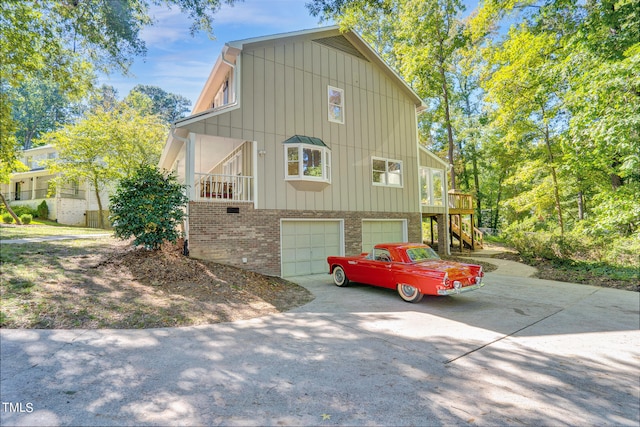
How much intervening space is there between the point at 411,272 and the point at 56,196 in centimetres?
2776

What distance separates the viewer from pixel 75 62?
10.4 metres

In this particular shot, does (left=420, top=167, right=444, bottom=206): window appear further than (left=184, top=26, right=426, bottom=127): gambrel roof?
Yes

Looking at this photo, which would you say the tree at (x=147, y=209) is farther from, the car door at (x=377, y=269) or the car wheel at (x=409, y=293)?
the car wheel at (x=409, y=293)

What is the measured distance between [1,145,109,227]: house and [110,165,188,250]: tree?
1952 centimetres

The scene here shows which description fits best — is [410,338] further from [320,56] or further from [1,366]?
[320,56]

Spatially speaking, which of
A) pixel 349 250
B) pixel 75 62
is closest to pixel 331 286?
pixel 349 250

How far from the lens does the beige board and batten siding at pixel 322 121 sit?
34.5 feet

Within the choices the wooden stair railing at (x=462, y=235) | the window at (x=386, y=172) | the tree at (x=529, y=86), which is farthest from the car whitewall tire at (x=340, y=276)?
the wooden stair railing at (x=462, y=235)

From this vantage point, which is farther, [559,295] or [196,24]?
[196,24]

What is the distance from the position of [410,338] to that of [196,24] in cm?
974

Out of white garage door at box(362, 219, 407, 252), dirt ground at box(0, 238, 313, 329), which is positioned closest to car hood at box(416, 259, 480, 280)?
dirt ground at box(0, 238, 313, 329)

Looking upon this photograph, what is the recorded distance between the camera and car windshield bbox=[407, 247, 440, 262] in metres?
7.55

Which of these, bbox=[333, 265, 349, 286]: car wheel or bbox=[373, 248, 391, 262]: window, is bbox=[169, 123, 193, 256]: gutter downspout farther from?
bbox=[373, 248, 391, 262]: window

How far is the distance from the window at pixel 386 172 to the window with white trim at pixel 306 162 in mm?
2893
